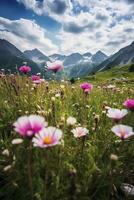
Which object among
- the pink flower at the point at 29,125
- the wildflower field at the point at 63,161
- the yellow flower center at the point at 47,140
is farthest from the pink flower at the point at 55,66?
the yellow flower center at the point at 47,140

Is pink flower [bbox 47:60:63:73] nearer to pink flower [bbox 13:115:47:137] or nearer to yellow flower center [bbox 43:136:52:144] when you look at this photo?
pink flower [bbox 13:115:47:137]

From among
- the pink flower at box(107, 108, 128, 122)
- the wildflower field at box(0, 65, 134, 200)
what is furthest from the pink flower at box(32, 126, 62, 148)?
the pink flower at box(107, 108, 128, 122)

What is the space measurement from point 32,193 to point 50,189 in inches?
11.1

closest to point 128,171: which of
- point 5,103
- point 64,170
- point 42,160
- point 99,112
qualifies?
point 64,170

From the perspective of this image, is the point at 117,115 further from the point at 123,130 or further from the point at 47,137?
the point at 47,137

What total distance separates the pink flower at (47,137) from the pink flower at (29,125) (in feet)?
0.15

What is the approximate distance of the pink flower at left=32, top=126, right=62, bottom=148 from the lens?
2575mm

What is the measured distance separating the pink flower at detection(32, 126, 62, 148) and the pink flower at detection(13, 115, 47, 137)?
1.9 inches

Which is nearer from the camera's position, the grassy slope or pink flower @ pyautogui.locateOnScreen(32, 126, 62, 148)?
pink flower @ pyautogui.locateOnScreen(32, 126, 62, 148)

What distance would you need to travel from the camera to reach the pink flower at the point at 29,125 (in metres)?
2.59

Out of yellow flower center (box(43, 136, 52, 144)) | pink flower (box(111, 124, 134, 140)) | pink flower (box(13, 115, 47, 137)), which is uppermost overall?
pink flower (box(13, 115, 47, 137))

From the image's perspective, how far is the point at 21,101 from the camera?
5.99 m

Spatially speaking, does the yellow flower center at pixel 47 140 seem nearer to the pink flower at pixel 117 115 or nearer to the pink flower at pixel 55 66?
the pink flower at pixel 117 115

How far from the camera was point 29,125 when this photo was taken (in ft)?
8.89
